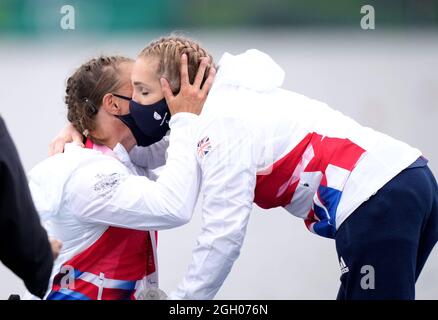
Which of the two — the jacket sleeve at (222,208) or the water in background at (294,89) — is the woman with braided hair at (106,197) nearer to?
the jacket sleeve at (222,208)

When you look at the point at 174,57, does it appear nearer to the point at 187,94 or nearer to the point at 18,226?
the point at 187,94

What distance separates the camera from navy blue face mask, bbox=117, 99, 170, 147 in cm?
349

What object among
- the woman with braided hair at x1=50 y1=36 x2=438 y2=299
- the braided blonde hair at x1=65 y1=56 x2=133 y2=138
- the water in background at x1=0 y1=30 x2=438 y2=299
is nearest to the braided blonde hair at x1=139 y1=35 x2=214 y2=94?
the woman with braided hair at x1=50 y1=36 x2=438 y2=299

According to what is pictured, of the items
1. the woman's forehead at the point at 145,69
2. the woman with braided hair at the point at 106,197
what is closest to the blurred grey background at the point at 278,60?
the woman with braided hair at the point at 106,197

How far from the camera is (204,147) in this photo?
3.22 m

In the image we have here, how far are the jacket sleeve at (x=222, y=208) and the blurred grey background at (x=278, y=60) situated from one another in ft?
7.81

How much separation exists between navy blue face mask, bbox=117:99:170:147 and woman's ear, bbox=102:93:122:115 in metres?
0.03

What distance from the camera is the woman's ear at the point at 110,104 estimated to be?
142 inches

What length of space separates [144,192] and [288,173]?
45 centimetres

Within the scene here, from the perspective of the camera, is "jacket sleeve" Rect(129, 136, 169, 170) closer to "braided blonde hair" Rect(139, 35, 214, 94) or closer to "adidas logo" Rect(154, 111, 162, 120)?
"adidas logo" Rect(154, 111, 162, 120)

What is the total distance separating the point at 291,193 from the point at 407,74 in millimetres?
5425

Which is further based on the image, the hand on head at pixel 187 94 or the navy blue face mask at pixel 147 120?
the navy blue face mask at pixel 147 120

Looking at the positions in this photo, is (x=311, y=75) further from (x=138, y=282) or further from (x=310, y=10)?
(x=138, y=282)
